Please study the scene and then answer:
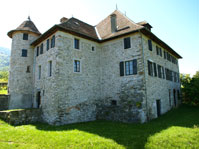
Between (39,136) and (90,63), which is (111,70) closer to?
(90,63)

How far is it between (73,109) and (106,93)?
13.3 feet

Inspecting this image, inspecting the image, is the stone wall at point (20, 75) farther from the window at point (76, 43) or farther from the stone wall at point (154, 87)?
the stone wall at point (154, 87)

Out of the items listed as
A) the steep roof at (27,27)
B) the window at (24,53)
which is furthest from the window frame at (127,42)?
the window at (24,53)

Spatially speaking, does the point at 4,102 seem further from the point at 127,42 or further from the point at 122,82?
the point at 127,42

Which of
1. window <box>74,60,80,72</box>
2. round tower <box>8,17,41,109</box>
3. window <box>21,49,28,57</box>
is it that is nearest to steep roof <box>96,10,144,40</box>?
window <box>74,60,80,72</box>

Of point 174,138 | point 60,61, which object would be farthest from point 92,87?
point 174,138

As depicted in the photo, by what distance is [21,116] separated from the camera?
459 inches

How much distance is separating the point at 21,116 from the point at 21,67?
7.25 metres

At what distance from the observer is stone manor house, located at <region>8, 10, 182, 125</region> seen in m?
11.9

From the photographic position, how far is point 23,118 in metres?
11.8

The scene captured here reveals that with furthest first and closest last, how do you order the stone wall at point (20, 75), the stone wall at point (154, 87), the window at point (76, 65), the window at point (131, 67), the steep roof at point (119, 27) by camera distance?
1. the stone wall at point (20, 75)
2. the steep roof at point (119, 27)
3. the window at point (76, 65)
4. the stone wall at point (154, 87)
5. the window at point (131, 67)

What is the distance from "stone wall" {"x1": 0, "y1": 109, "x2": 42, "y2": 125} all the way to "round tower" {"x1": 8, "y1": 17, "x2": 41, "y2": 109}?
3.89 meters

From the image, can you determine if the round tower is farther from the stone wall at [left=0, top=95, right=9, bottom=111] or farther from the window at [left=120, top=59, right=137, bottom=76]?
the window at [left=120, top=59, right=137, bottom=76]

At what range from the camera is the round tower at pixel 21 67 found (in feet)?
52.0
